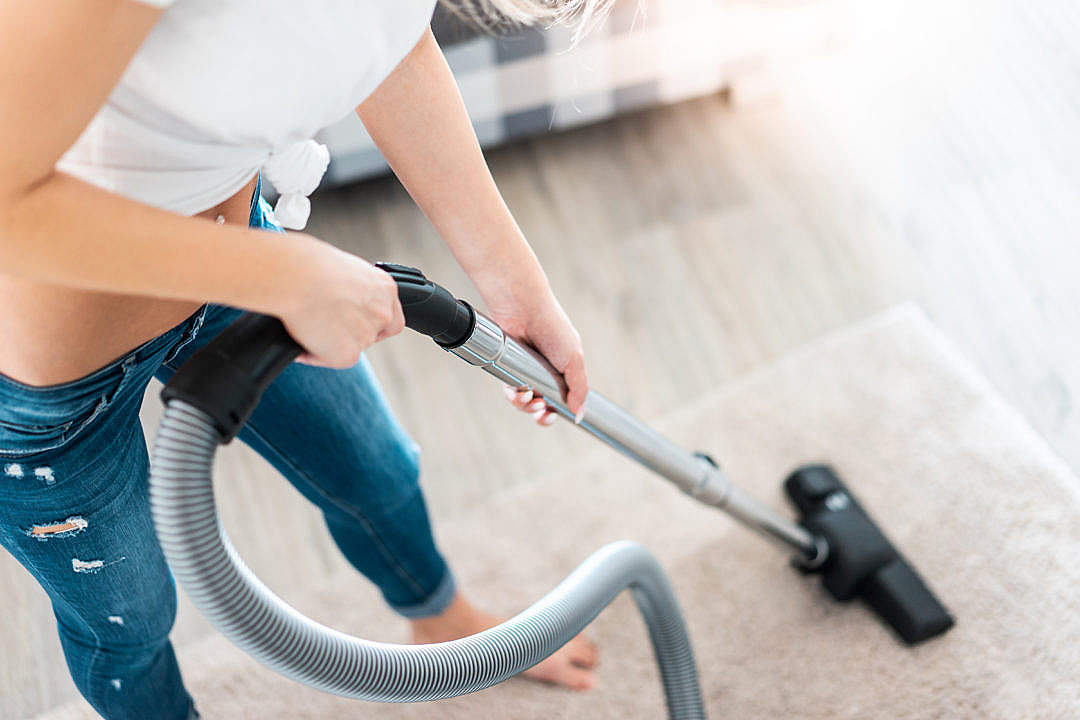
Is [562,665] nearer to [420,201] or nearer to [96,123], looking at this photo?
[420,201]

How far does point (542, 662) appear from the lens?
48.9 inches

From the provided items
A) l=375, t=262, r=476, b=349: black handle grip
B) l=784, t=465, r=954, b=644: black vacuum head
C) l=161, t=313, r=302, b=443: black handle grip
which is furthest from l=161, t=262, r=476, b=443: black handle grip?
l=784, t=465, r=954, b=644: black vacuum head

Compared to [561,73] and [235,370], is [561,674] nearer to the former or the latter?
[235,370]

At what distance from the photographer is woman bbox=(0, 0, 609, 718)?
1.68ft

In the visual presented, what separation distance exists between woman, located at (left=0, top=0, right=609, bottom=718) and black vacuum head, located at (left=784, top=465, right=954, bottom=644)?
Answer: 594mm

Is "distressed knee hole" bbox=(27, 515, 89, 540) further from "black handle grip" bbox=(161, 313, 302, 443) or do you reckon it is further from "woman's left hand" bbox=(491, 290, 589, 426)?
"woman's left hand" bbox=(491, 290, 589, 426)

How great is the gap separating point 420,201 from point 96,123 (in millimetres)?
314

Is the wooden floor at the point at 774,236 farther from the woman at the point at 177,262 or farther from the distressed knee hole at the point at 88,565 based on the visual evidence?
the distressed knee hole at the point at 88,565

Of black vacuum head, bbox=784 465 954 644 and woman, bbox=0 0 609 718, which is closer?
woman, bbox=0 0 609 718

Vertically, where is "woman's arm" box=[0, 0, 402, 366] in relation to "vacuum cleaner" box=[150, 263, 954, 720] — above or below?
above

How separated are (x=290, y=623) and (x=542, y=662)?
701mm

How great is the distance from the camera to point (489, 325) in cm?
79

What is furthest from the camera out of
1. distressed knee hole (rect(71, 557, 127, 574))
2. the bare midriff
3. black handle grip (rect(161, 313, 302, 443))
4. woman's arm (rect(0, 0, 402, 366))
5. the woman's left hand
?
the woman's left hand

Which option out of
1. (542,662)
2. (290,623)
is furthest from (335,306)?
(542,662)
